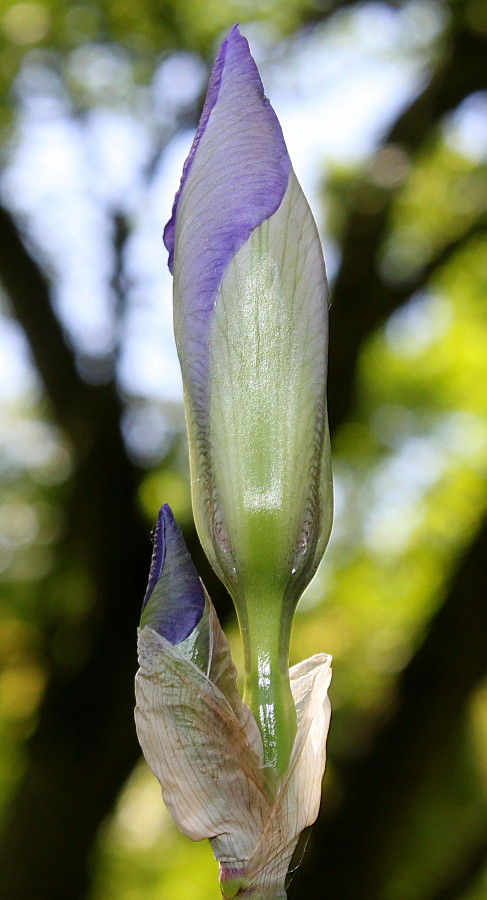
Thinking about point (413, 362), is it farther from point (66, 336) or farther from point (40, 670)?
point (40, 670)

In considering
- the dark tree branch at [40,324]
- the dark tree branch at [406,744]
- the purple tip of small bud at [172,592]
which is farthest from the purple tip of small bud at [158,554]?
the dark tree branch at [40,324]

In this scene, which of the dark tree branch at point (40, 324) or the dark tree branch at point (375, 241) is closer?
the dark tree branch at point (375, 241)

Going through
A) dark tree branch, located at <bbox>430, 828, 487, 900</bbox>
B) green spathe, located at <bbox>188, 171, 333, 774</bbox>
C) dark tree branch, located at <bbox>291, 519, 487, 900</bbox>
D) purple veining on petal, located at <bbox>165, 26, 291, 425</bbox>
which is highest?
purple veining on petal, located at <bbox>165, 26, 291, 425</bbox>

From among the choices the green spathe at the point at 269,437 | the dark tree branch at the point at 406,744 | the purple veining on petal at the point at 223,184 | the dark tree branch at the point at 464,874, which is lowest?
the dark tree branch at the point at 464,874

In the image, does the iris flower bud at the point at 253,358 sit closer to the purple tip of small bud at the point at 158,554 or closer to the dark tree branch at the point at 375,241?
the purple tip of small bud at the point at 158,554

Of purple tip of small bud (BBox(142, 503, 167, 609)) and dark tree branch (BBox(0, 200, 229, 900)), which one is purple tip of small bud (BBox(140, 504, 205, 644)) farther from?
dark tree branch (BBox(0, 200, 229, 900))

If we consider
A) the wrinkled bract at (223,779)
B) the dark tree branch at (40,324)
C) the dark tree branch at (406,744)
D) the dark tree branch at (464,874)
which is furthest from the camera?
the dark tree branch at (40,324)

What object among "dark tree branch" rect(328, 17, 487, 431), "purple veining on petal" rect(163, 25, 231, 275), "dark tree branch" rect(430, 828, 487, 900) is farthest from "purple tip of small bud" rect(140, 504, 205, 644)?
"dark tree branch" rect(430, 828, 487, 900)
